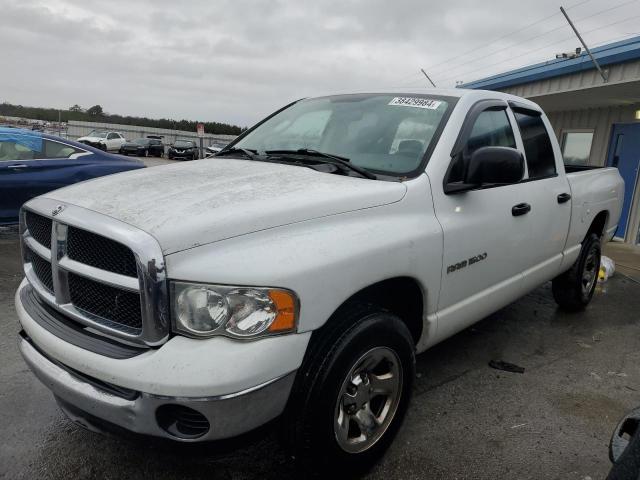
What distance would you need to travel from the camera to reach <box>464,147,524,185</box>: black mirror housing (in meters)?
2.59

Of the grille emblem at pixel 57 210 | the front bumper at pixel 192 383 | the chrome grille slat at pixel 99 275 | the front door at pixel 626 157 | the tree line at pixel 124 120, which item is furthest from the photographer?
the tree line at pixel 124 120

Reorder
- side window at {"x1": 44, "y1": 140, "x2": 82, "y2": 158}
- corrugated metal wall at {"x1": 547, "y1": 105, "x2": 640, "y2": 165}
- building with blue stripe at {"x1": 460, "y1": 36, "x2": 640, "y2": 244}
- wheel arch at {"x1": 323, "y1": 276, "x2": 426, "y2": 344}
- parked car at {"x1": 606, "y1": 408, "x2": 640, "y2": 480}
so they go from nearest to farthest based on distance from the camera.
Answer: parked car at {"x1": 606, "y1": 408, "x2": 640, "y2": 480}
wheel arch at {"x1": 323, "y1": 276, "x2": 426, "y2": 344}
side window at {"x1": 44, "y1": 140, "x2": 82, "y2": 158}
building with blue stripe at {"x1": 460, "y1": 36, "x2": 640, "y2": 244}
corrugated metal wall at {"x1": 547, "y1": 105, "x2": 640, "y2": 165}

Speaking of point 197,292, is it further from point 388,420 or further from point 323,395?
point 388,420

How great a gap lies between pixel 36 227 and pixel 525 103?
3.42m

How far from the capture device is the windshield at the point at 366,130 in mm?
2775

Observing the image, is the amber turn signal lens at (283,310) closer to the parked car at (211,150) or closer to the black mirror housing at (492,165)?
the black mirror housing at (492,165)

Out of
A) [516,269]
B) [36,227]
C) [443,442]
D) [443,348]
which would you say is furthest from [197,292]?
[443,348]

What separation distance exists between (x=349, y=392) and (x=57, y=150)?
6.59 meters

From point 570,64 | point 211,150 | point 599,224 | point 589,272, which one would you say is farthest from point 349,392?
point 211,150

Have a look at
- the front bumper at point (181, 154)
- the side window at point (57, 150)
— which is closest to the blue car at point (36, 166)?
the side window at point (57, 150)

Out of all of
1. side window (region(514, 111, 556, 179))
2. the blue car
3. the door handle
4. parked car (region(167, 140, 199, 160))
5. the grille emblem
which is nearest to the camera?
the grille emblem

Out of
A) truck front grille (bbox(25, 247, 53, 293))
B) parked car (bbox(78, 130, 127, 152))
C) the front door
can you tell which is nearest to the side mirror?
truck front grille (bbox(25, 247, 53, 293))

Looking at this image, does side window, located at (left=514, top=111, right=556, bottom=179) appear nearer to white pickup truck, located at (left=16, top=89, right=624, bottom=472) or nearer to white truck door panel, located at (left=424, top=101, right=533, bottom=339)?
white truck door panel, located at (left=424, top=101, right=533, bottom=339)

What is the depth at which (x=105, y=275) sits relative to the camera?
6.07 ft
